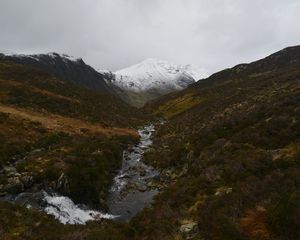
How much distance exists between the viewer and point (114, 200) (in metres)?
24.8

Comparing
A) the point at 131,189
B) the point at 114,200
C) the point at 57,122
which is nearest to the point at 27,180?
the point at 114,200

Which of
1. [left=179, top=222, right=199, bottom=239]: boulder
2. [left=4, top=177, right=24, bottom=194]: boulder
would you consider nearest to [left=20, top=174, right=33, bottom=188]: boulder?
[left=4, top=177, right=24, bottom=194]: boulder

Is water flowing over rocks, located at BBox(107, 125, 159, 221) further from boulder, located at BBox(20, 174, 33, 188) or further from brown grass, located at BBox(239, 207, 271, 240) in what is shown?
brown grass, located at BBox(239, 207, 271, 240)

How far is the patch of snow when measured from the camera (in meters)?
20.5

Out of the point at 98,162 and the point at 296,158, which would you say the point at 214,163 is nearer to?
the point at 296,158

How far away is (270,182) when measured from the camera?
1506cm

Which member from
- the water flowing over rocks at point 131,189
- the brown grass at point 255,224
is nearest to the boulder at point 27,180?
the water flowing over rocks at point 131,189

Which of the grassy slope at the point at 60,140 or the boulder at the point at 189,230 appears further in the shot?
the grassy slope at the point at 60,140

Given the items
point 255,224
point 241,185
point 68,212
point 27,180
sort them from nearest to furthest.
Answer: point 255,224 < point 241,185 < point 68,212 < point 27,180

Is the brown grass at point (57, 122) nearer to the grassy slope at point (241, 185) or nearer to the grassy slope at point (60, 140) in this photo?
the grassy slope at point (60, 140)

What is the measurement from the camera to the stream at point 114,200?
21.0 metres

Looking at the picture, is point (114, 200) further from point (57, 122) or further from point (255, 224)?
point (57, 122)

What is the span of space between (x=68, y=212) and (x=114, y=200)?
13.9 ft

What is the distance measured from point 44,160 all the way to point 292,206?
21440mm
